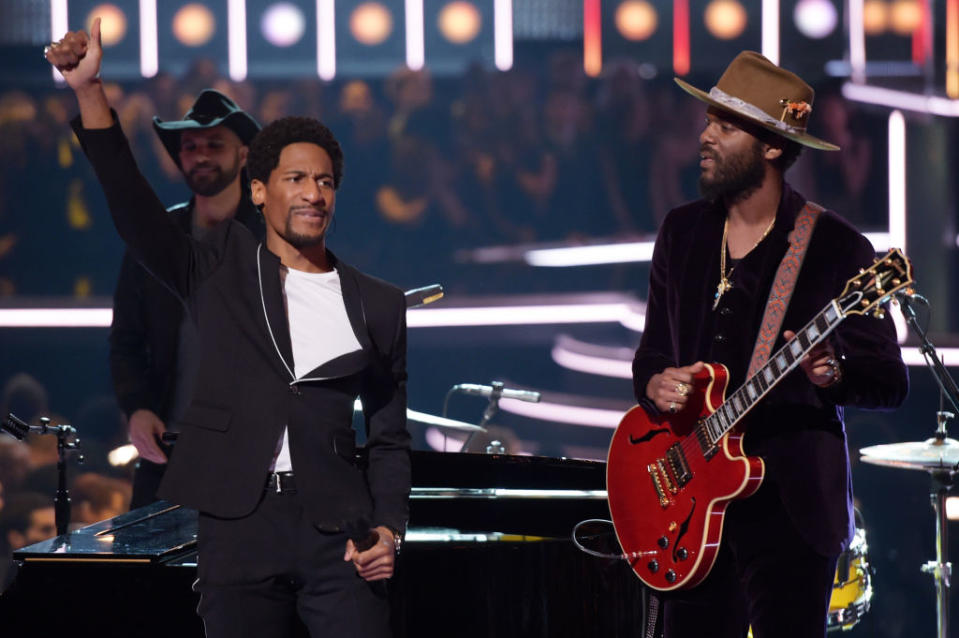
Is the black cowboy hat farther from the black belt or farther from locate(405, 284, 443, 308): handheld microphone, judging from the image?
the black belt

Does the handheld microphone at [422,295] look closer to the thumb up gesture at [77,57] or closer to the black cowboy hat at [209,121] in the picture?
the black cowboy hat at [209,121]

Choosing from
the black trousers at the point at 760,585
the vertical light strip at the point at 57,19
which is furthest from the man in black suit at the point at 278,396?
the vertical light strip at the point at 57,19

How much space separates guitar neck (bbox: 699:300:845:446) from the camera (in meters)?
2.66

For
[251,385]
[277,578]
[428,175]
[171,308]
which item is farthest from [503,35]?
[277,578]

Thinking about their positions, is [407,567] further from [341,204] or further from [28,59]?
[28,59]

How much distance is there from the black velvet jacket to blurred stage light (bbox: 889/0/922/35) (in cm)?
521

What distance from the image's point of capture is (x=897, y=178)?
7703 millimetres

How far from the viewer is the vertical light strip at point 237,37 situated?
26.5 feet

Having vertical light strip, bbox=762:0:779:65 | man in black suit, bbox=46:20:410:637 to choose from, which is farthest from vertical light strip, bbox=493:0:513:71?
man in black suit, bbox=46:20:410:637

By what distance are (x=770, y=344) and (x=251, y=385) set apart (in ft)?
4.18

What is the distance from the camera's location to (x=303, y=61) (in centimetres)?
814

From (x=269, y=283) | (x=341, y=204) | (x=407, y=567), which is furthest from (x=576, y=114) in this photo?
(x=269, y=283)

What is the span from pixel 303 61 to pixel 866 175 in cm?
395

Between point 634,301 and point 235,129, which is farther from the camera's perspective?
point 634,301
